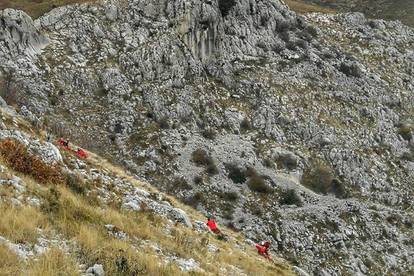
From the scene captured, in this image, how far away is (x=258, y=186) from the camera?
50.4 metres

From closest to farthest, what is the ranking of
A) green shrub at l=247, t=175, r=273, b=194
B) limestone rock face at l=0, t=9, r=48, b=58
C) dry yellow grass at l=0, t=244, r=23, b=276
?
dry yellow grass at l=0, t=244, r=23, b=276 → green shrub at l=247, t=175, r=273, b=194 → limestone rock face at l=0, t=9, r=48, b=58

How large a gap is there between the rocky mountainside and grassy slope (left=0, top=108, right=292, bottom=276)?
29.5 m

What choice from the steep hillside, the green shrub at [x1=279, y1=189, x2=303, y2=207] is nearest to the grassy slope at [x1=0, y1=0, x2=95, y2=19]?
the green shrub at [x1=279, y1=189, x2=303, y2=207]

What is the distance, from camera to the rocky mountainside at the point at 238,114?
47688 mm

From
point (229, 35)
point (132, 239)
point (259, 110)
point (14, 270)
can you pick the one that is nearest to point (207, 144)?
point (259, 110)

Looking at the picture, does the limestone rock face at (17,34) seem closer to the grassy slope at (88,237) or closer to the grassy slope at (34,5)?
the grassy slope at (34,5)

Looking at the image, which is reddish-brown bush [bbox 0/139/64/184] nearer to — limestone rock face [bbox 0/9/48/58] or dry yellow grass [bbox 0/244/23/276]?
dry yellow grass [bbox 0/244/23/276]

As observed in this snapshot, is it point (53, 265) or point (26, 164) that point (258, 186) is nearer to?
point (26, 164)

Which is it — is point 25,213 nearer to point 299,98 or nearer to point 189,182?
point 189,182

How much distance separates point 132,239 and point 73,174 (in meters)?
5.04

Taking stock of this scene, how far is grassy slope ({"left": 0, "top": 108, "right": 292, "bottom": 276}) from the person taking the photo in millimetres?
8586

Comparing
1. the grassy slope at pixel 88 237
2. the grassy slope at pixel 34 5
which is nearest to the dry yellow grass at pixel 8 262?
the grassy slope at pixel 88 237

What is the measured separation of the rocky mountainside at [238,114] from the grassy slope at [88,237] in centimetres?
2953

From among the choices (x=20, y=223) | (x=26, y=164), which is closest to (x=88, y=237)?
(x=20, y=223)
